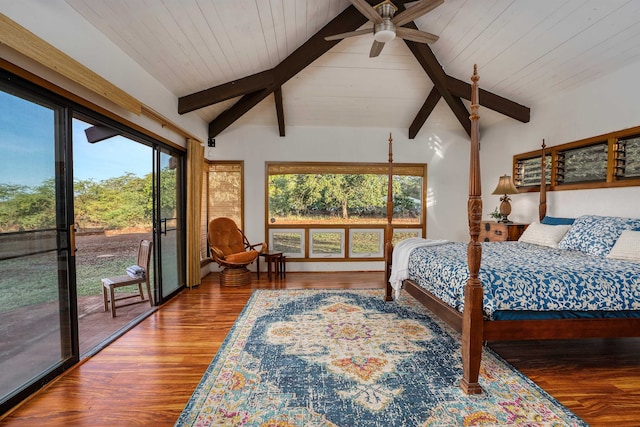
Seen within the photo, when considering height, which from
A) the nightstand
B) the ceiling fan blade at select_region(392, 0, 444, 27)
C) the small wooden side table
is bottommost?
the small wooden side table

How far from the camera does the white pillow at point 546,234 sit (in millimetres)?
3572

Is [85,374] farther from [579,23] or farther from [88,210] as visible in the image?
[579,23]

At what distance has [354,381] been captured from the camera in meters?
2.21

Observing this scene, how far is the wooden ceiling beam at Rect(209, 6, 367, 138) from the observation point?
133 inches

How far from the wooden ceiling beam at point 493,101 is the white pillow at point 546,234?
180 centimetres

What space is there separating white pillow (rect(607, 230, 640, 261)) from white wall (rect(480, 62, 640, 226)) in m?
0.69

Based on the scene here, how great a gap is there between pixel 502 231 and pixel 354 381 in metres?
3.41

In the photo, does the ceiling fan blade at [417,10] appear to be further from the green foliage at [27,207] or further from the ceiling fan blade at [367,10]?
the green foliage at [27,207]

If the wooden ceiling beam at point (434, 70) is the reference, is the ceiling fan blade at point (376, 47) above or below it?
below

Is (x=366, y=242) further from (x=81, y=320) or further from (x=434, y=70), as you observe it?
(x=81, y=320)

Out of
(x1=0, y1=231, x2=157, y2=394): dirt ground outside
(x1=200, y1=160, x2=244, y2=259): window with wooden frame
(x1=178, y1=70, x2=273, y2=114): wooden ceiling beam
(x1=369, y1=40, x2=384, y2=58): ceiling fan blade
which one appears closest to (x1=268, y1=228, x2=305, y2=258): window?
(x1=200, y1=160, x2=244, y2=259): window with wooden frame

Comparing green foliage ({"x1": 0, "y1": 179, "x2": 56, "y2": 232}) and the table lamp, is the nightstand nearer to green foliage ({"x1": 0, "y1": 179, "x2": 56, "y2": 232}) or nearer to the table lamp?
the table lamp

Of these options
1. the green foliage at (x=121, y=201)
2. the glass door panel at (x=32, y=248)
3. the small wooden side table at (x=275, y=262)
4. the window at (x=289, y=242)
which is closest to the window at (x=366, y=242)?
the window at (x=289, y=242)

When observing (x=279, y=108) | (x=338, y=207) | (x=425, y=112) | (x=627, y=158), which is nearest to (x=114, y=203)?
(x=279, y=108)
